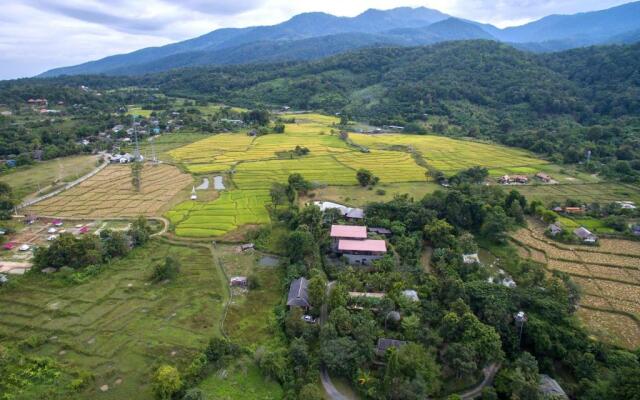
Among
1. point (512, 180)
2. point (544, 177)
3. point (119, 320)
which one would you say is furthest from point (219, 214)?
point (544, 177)

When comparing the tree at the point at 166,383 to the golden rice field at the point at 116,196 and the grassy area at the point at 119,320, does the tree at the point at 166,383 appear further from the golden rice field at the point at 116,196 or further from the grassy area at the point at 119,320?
the golden rice field at the point at 116,196

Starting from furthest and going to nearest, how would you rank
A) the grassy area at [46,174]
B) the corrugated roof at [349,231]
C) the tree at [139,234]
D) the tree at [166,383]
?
the grassy area at [46,174] → the tree at [139,234] → the corrugated roof at [349,231] → the tree at [166,383]

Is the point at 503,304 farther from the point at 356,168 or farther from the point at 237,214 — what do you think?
the point at 356,168

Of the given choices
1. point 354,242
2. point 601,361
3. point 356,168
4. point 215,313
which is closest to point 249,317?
point 215,313

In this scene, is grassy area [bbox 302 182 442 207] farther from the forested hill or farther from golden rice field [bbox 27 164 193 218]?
the forested hill

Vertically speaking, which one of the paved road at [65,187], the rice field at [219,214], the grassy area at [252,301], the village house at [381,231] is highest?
the paved road at [65,187]

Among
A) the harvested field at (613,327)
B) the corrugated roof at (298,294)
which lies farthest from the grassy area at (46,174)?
the harvested field at (613,327)
